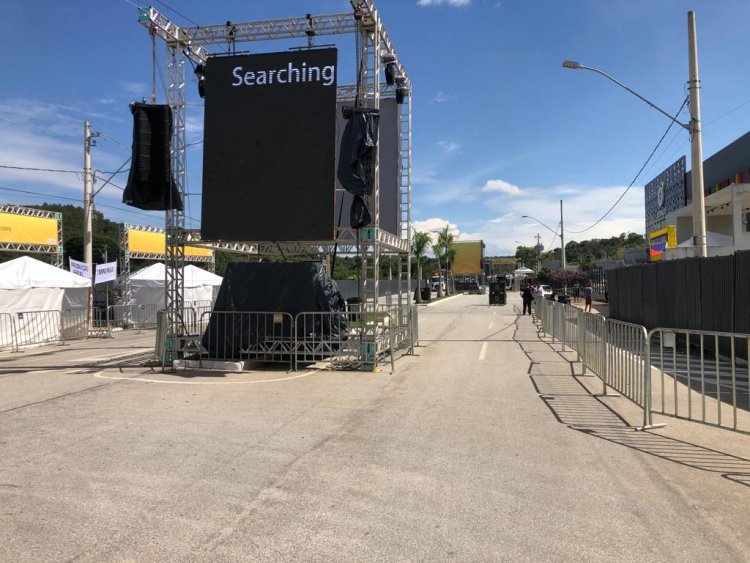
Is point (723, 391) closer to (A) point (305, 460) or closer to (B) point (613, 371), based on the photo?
(B) point (613, 371)

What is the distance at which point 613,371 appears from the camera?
7871mm

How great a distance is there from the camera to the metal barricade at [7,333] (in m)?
17.2

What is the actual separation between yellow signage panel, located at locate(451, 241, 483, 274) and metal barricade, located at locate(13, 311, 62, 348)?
249 feet

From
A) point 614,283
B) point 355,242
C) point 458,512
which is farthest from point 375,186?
point 614,283

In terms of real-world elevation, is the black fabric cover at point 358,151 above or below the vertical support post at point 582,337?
above

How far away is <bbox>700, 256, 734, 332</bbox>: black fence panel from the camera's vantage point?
37.7ft

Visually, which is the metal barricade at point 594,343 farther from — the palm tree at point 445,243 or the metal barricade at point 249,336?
the palm tree at point 445,243

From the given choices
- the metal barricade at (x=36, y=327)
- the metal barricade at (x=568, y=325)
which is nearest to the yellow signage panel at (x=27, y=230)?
the metal barricade at (x=36, y=327)

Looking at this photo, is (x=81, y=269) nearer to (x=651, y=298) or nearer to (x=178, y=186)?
(x=178, y=186)

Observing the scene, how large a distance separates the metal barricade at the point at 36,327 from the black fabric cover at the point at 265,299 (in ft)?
33.7

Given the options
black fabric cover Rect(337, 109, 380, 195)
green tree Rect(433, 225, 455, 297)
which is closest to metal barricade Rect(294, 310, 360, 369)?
black fabric cover Rect(337, 109, 380, 195)

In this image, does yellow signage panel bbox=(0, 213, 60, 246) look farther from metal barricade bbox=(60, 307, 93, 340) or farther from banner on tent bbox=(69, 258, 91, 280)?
metal barricade bbox=(60, 307, 93, 340)

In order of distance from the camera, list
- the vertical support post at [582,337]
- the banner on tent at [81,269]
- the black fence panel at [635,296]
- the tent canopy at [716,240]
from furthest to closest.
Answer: the tent canopy at [716,240] → the banner on tent at [81,269] → the black fence panel at [635,296] → the vertical support post at [582,337]

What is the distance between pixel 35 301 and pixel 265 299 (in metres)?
12.6
